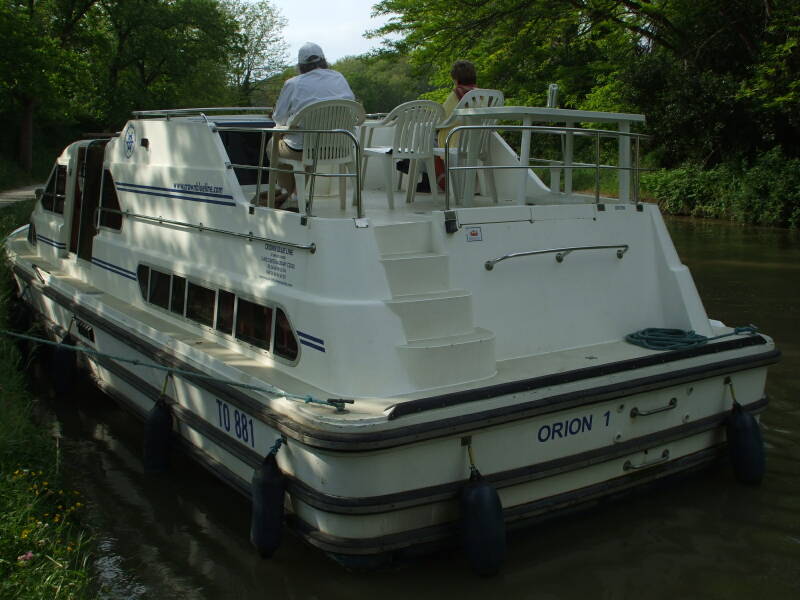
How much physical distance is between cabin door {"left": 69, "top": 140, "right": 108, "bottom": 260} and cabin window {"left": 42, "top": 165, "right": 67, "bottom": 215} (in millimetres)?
395

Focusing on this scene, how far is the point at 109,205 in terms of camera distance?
752 centimetres

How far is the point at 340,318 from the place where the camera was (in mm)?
4578

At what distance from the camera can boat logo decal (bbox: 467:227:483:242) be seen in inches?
204

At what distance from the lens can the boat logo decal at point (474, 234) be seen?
5184mm

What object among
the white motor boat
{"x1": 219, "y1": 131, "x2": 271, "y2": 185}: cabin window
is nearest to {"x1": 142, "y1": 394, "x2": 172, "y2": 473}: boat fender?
the white motor boat

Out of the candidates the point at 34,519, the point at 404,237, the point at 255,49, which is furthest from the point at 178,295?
the point at 255,49

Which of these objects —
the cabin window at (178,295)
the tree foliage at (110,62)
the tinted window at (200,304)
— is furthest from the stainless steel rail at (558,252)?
Result: the tree foliage at (110,62)

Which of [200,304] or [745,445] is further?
[200,304]

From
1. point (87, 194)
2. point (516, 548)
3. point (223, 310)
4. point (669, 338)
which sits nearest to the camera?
point (516, 548)

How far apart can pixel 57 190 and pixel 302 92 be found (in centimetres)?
392

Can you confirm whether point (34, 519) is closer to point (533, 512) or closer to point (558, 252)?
point (533, 512)

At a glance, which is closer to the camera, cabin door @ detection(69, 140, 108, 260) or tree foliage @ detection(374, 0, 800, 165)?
cabin door @ detection(69, 140, 108, 260)

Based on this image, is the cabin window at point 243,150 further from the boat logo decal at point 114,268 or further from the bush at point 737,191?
the bush at point 737,191

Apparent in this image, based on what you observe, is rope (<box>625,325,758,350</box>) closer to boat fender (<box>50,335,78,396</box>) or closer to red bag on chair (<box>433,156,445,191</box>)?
red bag on chair (<box>433,156,445,191</box>)
